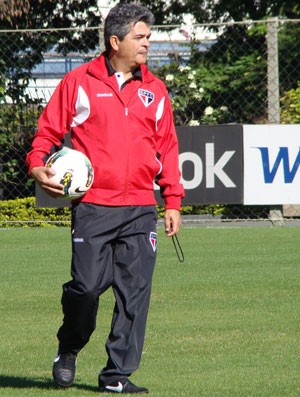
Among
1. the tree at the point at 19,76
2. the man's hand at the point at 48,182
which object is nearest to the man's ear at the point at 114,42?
the man's hand at the point at 48,182

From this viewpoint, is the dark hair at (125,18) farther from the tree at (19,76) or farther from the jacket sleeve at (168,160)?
the tree at (19,76)

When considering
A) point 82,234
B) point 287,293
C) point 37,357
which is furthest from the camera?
point 287,293

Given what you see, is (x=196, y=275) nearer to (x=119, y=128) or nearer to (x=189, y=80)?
(x=119, y=128)

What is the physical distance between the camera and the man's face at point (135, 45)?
5847mm

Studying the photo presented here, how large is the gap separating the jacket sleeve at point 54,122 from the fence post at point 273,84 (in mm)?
9652

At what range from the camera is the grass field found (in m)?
6.06

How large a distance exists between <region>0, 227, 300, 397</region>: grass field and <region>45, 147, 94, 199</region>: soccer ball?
1.07m

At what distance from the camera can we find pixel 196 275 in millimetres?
10633

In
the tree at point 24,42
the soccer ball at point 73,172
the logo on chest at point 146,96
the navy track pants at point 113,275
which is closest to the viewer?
the soccer ball at point 73,172

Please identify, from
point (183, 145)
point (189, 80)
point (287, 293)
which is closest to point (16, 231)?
point (183, 145)

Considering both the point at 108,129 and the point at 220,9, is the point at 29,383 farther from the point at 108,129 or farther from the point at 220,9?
the point at 220,9

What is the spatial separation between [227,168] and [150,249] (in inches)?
351

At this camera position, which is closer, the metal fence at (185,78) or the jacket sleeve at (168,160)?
the jacket sleeve at (168,160)

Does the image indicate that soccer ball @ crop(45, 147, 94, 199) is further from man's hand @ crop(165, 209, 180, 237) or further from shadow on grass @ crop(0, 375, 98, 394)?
shadow on grass @ crop(0, 375, 98, 394)
